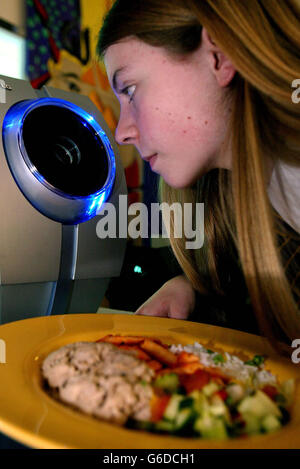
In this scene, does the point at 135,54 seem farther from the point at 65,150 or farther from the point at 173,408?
the point at 173,408

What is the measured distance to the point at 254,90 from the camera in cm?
72

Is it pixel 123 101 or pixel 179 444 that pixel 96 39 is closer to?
pixel 123 101

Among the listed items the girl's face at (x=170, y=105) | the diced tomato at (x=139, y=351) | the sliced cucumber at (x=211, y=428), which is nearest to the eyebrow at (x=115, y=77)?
the girl's face at (x=170, y=105)

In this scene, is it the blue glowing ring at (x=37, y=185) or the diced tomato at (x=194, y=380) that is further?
the blue glowing ring at (x=37, y=185)

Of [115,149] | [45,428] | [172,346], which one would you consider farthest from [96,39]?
[45,428]

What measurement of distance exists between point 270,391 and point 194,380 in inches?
3.6

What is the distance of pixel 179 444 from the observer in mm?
283

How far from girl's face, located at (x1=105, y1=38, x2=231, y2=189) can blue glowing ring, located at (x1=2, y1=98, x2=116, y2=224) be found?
0.14m

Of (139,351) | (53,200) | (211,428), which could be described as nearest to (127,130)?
(53,200)

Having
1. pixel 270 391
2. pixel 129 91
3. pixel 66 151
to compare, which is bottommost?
pixel 270 391

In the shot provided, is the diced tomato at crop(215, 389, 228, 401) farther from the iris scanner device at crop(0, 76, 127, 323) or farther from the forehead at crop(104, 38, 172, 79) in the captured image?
the forehead at crop(104, 38, 172, 79)

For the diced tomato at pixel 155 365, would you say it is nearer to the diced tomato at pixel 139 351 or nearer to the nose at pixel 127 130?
the diced tomato at pixel 139 351

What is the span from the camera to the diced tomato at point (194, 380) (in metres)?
0.37

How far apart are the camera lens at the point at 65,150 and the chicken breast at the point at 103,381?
433 mm
